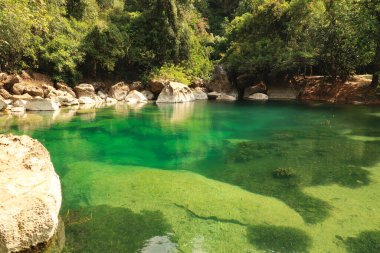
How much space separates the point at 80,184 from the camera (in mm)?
7703

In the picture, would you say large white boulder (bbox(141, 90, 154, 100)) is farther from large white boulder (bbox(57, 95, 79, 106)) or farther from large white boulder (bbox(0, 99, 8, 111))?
large white boulder (bbox(0, 99, 8, 111))

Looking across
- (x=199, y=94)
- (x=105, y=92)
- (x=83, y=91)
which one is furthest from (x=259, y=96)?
(x=83, y=91)

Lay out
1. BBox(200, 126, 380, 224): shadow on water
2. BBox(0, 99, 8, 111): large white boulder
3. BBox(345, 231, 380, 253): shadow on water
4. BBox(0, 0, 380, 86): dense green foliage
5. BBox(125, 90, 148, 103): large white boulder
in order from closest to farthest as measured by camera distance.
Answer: BBox(345, 231, 380, 253): shadow on water < BBox(200, 126, 380, 224): shadow on water < BBox(0, 99, 8, 111): large white boulder < BBox(0, 0, 380, 86): dense green foliage < BBox(125, 90, 148, 103): large white boulder

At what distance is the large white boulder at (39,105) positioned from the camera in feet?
70.4

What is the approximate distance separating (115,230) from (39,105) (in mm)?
18828

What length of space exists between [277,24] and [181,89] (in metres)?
12.3

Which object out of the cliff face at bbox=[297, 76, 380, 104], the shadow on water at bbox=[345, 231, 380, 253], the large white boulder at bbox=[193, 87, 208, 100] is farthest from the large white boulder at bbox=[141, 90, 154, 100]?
the shadow on water at bbox=[345, 231, 380, 253]

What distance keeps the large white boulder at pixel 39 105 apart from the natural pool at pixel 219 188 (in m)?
6.85

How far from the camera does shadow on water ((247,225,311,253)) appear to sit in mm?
4723

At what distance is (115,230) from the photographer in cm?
529

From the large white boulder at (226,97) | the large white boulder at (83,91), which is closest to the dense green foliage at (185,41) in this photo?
the large white boulder at (83,91)

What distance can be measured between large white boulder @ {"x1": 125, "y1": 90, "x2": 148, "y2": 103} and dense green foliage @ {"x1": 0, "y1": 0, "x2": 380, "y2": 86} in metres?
3.49

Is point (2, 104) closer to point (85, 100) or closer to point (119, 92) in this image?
point (85, 100)

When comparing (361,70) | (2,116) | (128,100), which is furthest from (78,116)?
(361,70)
